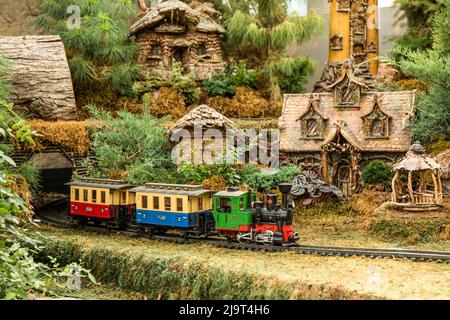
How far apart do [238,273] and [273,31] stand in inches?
467

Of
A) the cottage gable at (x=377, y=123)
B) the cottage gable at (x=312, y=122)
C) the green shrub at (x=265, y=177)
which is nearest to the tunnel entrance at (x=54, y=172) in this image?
the green shrub at (x=265, y=177)

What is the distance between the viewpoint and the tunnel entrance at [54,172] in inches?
992

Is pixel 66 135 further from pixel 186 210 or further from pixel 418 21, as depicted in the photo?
pixel 418 21

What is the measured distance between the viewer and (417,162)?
16828 millimetres

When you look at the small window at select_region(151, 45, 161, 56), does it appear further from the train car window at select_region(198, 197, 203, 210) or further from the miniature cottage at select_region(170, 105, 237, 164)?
the train car window at select_region(198, 197, 203, 210)

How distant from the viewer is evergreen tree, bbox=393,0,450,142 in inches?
703

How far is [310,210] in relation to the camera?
760 inches

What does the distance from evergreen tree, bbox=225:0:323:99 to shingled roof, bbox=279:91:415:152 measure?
2.70m

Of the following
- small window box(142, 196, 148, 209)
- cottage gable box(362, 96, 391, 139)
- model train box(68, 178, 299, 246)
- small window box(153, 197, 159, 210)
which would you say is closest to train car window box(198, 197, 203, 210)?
model train box(68, 178, 299, 246)

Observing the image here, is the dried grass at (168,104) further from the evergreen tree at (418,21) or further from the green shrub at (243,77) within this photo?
the evergreen tree at (418,21)

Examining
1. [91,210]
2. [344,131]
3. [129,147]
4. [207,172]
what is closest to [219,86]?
[129,147]

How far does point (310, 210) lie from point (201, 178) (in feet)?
10.8
